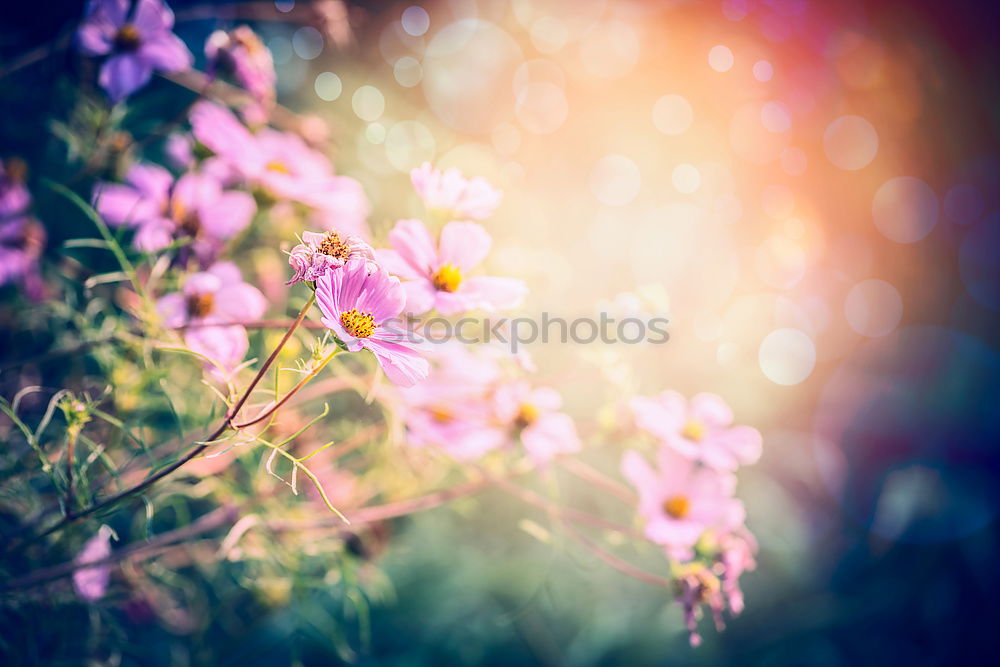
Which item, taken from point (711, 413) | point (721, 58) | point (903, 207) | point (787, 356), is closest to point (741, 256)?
point (787, 356)

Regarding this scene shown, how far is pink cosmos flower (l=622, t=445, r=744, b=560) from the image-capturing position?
Answer: 0.43m

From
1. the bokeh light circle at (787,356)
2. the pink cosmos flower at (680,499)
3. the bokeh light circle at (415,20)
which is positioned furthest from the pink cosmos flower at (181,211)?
the bokeh light circle at (787,356)

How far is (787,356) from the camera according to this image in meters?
1.17

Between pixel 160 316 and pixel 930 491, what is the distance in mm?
1301

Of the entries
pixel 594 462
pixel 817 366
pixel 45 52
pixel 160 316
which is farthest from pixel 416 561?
pixel 817 366

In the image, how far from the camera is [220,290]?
15.9 inches

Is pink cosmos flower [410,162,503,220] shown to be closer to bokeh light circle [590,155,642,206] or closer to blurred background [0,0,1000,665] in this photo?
blurred background [0,0,1000,665]

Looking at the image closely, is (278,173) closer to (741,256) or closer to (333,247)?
(333,247)

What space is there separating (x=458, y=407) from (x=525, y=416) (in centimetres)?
5

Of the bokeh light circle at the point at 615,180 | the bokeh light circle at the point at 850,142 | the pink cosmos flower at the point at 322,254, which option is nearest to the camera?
the pink cosmos flower at the point at 322,254

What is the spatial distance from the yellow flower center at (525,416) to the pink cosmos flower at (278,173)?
7.3 inches

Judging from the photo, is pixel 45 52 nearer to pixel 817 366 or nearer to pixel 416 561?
pixel 416 561

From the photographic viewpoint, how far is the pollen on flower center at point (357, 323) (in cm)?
28

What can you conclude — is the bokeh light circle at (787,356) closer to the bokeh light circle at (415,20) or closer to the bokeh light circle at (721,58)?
the bokeh light circle at (721,58)
